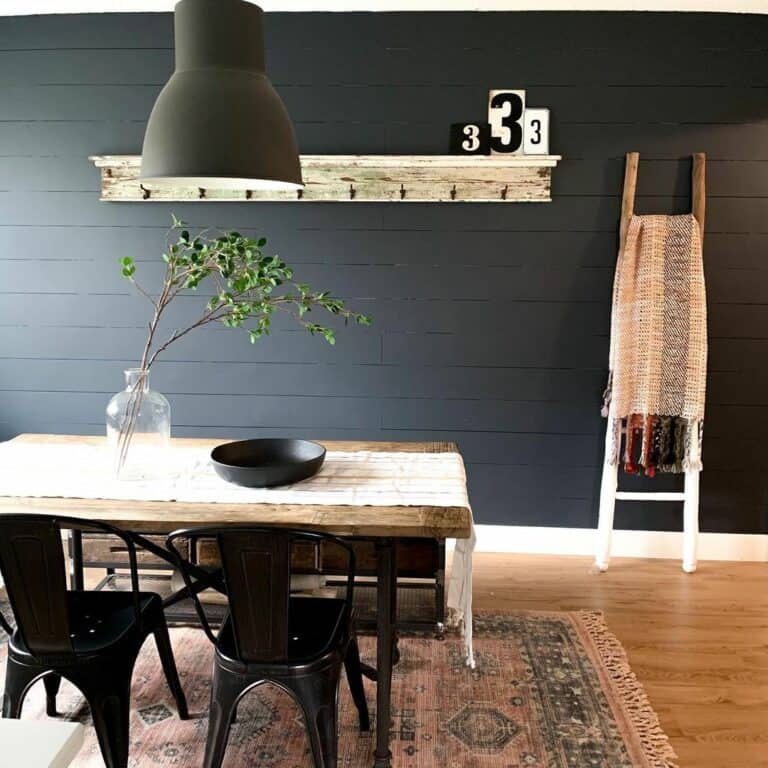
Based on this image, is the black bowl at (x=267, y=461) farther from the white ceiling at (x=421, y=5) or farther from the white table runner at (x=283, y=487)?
the white ceiling at (x=421, y=5)

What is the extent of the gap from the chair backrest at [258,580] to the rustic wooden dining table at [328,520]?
122mm

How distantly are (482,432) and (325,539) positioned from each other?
1964mm

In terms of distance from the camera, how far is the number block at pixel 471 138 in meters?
3.44

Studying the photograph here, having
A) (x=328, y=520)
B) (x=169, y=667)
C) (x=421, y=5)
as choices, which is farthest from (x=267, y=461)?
(x=421, y=5)

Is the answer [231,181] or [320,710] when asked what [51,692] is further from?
[231,181]

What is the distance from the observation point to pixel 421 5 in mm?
3367

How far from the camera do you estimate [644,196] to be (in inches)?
137

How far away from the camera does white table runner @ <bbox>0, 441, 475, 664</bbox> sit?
2145mm

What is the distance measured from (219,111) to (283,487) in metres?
1.01

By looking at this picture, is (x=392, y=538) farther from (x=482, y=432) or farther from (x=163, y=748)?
(x=482, y=432)

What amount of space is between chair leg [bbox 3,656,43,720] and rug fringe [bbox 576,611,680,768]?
163 centimetres

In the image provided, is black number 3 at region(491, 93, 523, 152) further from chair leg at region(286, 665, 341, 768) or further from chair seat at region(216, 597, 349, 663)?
chair leg at region(286, 665, 341, 768)

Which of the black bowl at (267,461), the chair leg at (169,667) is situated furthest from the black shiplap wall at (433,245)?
the chair leg at (169,667)

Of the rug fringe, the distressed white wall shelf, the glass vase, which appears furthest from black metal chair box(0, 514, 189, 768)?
the distressed white wall shelf
